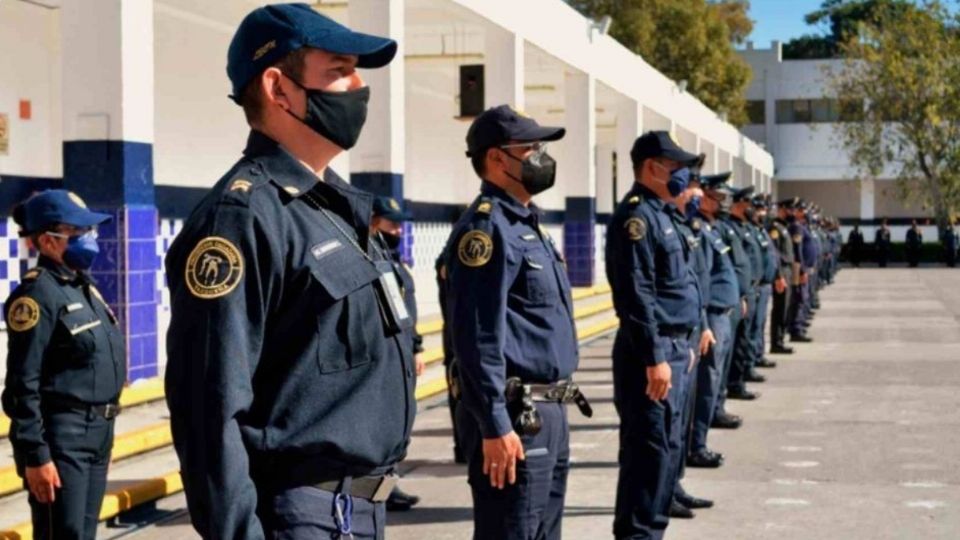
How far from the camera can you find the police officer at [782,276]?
18297mm

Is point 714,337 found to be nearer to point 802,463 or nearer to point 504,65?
point 802,463

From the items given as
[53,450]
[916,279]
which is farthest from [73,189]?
[916,279]

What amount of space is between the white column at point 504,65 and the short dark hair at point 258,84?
18.9 meters

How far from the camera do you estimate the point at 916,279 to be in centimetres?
4441

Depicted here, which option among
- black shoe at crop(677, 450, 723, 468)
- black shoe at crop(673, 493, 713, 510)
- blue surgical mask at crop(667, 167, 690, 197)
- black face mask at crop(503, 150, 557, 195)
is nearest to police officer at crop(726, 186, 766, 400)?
black shoe at crop(677, 450, 723, 468)

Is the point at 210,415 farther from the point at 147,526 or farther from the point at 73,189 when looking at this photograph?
the point at 73,189

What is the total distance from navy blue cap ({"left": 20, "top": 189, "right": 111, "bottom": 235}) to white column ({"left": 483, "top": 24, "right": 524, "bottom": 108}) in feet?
52.0

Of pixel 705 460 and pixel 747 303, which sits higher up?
pixel 747 303

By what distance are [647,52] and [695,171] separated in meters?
50.5

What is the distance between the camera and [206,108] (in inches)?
743

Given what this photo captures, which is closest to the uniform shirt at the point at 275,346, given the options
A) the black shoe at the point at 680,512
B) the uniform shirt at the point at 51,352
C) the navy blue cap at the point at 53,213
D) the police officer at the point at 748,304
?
the uniform shirt at the point at 51,352

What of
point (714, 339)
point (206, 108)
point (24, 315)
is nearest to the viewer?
→ point (24, 315)

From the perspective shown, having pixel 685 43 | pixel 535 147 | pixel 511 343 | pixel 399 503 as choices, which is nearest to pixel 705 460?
pixel 399 503

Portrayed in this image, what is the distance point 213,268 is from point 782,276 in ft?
53.1
